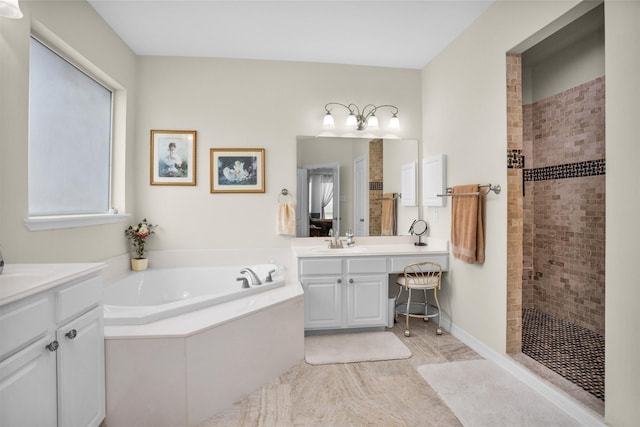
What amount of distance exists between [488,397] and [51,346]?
2.29 meters

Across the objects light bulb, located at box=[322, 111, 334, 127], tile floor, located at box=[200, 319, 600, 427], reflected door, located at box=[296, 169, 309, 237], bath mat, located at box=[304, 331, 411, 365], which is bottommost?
tile floor, located at box=[200, 319, 600, 427]

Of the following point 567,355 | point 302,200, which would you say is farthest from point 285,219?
point 567,355

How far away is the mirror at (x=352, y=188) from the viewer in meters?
3.62

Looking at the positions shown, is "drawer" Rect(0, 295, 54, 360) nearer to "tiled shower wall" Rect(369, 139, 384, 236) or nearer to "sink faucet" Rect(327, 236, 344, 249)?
"sink faucet" Rect(327, 236, 344, 249)

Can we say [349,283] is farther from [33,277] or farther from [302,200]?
[33,277]

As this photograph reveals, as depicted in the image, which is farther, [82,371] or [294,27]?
[294,27]

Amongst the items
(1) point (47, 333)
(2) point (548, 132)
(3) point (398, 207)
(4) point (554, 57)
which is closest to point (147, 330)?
(1) point (47, 333)

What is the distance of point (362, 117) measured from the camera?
367cm

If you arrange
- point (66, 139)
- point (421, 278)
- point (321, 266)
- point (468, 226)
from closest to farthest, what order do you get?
point (66, 139) < point (468, 226) < point (321, 266) < point (421, 278)

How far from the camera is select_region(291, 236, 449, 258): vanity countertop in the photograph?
3174 mm

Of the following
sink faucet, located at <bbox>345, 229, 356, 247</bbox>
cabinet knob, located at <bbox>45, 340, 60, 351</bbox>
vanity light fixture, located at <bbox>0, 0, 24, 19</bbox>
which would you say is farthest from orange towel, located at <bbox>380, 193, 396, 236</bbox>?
vanity light fixture, located at <bbox>0, 0, 24, 19</bbox>

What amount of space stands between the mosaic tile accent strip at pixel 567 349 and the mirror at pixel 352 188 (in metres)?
1.50

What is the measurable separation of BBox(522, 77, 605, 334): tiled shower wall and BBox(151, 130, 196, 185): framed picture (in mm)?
3399

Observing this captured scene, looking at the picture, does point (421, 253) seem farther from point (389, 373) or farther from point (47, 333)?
point (47, 333)
